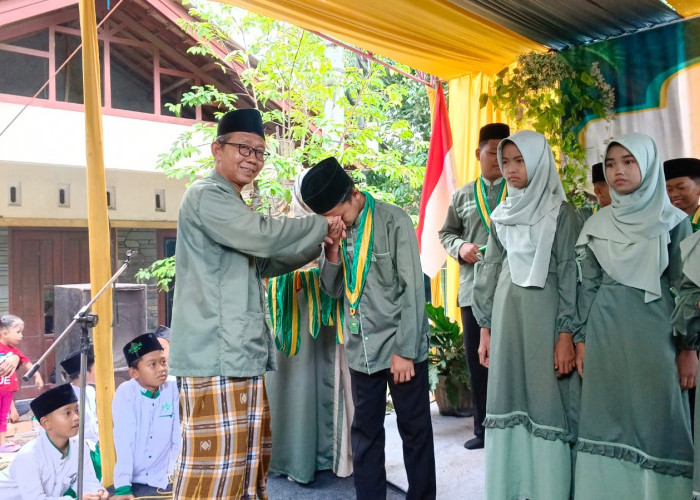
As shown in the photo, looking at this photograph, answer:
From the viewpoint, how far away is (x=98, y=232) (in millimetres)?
2779

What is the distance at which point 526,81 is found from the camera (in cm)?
377

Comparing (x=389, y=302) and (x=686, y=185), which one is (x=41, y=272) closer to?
(x=389, y=302)

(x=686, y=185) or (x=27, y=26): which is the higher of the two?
(x=27, y=26)

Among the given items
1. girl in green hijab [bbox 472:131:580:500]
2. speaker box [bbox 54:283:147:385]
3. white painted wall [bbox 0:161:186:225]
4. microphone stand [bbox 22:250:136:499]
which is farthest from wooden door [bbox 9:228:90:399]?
girl in green hijab [bbox 472:131:580:500]

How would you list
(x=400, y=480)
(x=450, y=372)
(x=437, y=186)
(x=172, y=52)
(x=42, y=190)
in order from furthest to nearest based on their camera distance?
(x=172, y=52)
(x=437, y=186)
(x=42, y=190)
(x=450, y=372)
(x=400, y=480)

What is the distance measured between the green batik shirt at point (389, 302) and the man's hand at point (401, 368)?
0.03 m

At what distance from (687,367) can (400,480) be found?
166 cm

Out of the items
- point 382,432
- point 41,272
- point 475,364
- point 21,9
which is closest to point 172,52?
point 21,9

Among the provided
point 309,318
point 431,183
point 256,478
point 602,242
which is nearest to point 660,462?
point 602,242

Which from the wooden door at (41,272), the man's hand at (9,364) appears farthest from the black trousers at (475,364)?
the wooden door at (41,272)

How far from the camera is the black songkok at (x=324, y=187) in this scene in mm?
2518

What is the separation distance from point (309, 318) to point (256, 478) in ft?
3.58

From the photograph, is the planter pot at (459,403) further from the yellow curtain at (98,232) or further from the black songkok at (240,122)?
the black songkok at (240,122)

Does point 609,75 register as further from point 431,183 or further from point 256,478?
point 256,478
